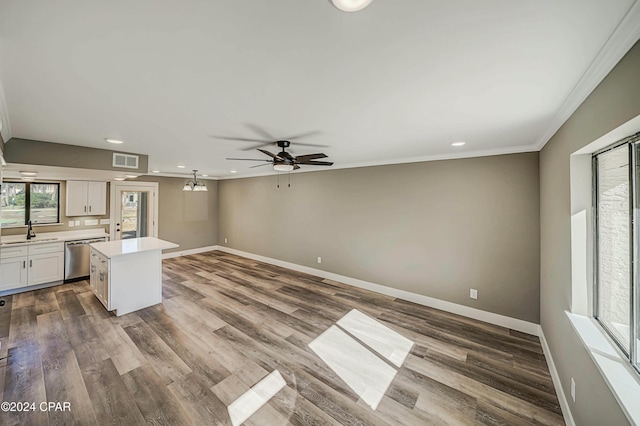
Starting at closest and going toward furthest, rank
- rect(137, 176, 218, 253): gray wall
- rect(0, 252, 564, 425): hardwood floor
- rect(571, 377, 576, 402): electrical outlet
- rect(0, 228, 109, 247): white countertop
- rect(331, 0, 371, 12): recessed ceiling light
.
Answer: rect(331, 0, 371, 12): recessed ceiling light → rect(571, 377, 576, 402): electrical outlet → rect(0, 252, 564, 425): hardwood floor → rect(0, 228, 109, 247): white countertop → rect(137, 176, 218, 253): gray wall

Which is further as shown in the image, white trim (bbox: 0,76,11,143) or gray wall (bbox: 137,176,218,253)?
gray wall (bbox: 137,176,218,253)

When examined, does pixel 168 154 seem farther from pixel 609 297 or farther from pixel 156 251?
pixel 609 297

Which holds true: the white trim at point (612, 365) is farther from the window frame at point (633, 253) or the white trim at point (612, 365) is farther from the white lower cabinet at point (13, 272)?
the white lower cabinet at point (13, 272)

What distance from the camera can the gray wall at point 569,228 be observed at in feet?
3.91

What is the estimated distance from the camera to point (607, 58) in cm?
122

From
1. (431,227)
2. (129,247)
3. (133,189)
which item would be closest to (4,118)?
(129,247)

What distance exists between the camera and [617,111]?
Answer: 1.24m

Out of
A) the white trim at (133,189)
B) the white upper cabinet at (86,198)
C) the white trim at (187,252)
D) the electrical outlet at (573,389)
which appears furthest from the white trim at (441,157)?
the white upper cabinet at (86,198)

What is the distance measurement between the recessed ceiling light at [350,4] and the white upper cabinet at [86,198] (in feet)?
21.7

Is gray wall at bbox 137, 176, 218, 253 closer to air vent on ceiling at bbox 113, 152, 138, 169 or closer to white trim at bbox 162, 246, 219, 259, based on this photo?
white trim at bbox 162, 246, 219, 259

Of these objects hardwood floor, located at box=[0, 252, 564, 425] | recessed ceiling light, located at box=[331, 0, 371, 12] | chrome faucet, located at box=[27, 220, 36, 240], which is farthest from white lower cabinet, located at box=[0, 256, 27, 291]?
recessed ceiling light, located at box=[331, 0, 371, 12]

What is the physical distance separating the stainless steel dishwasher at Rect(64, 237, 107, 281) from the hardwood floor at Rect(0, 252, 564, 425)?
2.28 ft

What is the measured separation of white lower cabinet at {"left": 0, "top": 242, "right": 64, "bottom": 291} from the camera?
13.2 ft

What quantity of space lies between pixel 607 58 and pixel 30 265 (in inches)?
294
